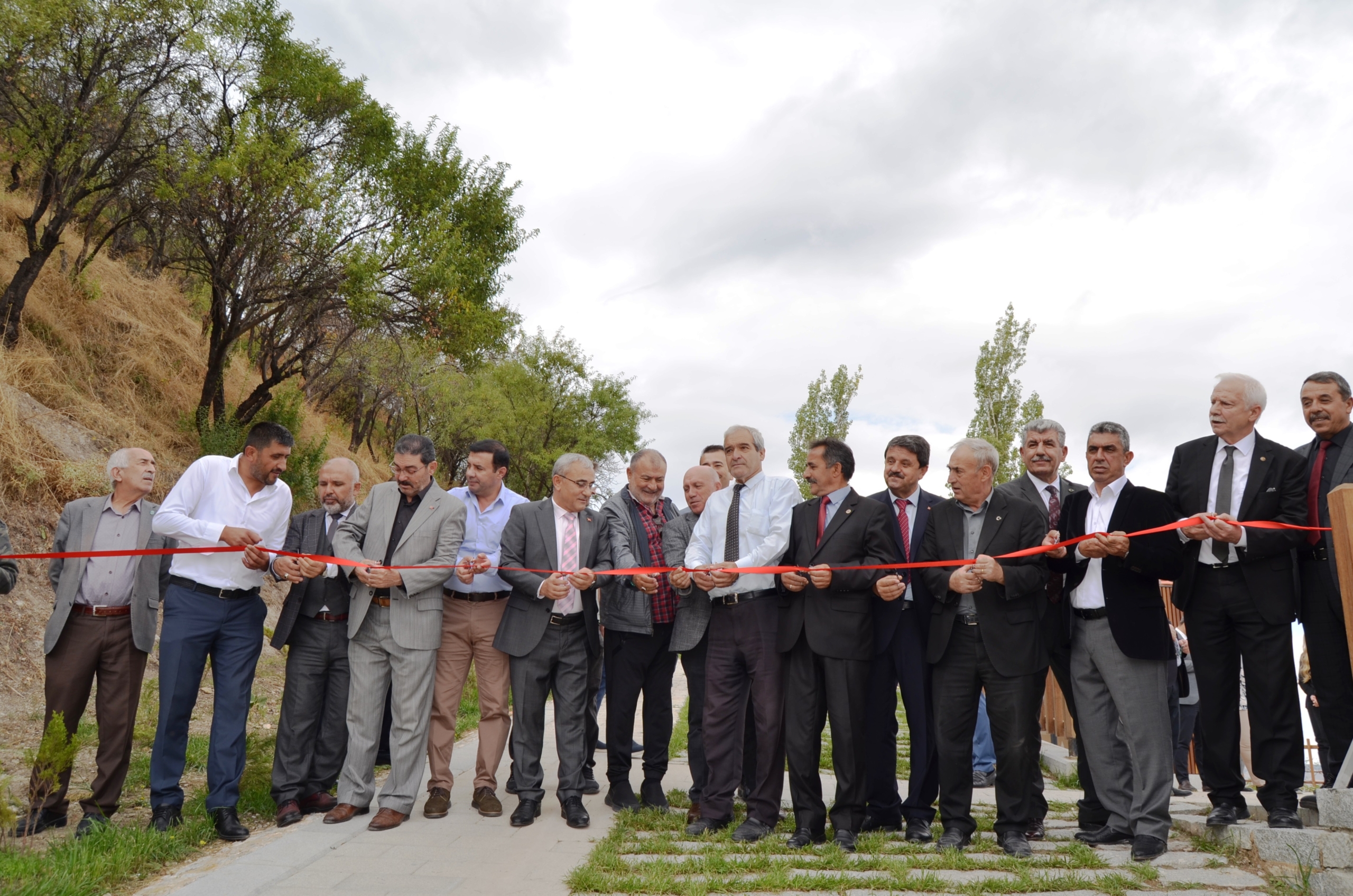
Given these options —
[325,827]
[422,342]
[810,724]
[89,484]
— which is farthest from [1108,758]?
[422,342]

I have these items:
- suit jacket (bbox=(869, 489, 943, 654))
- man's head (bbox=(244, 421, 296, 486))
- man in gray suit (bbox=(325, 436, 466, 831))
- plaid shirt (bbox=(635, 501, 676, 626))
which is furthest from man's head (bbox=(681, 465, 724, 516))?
man's head (bbox=(244, 421, 296, 486))

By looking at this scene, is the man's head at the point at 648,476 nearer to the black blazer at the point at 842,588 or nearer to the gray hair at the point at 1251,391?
the black blazer at the point at 842,588

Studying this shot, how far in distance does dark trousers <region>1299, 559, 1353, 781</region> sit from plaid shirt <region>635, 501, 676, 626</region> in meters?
3.49

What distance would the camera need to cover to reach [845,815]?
211 inches

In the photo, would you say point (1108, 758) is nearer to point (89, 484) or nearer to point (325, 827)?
point (325, 827)

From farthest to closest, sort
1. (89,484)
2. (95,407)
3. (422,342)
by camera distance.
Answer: (422,342) → (95,407) → (89,484)

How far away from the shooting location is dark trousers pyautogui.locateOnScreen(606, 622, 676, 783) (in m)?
6.34

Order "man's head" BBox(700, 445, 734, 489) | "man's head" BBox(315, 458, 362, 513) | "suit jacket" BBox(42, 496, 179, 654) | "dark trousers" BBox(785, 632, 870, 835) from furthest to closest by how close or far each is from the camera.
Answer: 1. "man's head" BBox(700, 445, 734, 489)
2. "man's head" BBox(315, 458, 362, 513)
3. "suit jacket" BBox(42, 496, 179, 654)
4. "dark trousers" BBox(785, 632, 870, 835)

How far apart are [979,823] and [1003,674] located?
4.84ft

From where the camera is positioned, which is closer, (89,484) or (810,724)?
(810,724)

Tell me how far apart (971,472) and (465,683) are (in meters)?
3.58

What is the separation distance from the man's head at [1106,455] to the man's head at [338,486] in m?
4.91

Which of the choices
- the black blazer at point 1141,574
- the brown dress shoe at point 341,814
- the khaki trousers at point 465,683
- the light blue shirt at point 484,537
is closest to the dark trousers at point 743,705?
the khaki trousers at point 465,683

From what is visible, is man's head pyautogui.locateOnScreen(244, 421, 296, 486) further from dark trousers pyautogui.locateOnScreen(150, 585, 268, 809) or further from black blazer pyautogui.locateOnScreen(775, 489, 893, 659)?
black blazer pyautogui.locateOnScreen(775, 489, 893, 659)
